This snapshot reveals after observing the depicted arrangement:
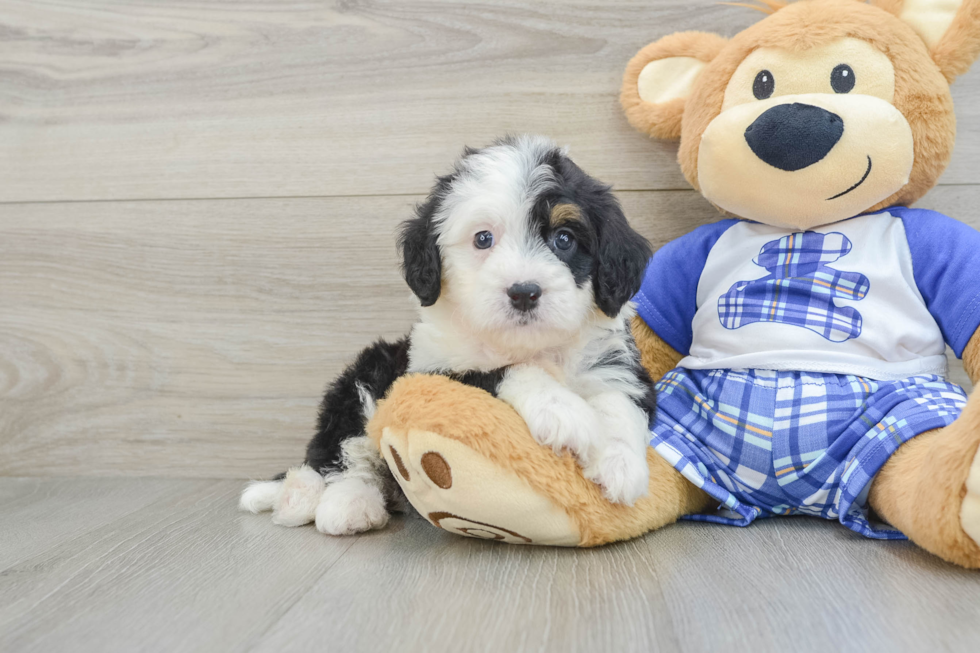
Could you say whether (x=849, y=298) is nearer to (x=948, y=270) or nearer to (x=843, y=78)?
(x=948, y=270)

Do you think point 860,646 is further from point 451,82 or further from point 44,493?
point 44,493

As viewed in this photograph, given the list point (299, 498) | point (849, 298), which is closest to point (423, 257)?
point (299, 498)

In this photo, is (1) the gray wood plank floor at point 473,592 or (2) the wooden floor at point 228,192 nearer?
(1) the gray wood plank floor at point 473,592

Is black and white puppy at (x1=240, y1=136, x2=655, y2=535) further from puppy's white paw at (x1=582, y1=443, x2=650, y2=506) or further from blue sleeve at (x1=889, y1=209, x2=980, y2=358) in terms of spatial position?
blue sleeve at (x1=889, y1=209, x2=980, y2=358)

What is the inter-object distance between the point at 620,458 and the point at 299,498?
715 mm

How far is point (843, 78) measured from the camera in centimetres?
142

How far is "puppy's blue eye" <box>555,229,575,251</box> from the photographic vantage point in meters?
1.29

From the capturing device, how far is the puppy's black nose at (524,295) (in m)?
1.19

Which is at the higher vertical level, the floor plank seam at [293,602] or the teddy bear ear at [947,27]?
the teddy bear ear at [947,27]

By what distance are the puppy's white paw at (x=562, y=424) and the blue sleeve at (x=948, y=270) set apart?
29.2 inches

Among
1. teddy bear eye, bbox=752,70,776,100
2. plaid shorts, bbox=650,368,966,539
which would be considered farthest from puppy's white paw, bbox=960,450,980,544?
teddy bear eye, bbox=752,70,776,100

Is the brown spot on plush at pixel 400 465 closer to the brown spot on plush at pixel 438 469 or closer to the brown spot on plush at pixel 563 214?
the brown spot on plush at pixel 438 469

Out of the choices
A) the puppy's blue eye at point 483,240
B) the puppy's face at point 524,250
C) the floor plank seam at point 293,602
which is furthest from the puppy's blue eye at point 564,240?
the floor plank seam at point 293,602

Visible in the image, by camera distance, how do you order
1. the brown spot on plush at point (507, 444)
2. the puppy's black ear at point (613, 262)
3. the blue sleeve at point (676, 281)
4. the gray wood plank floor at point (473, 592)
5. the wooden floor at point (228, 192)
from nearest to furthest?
the gray wood plank floor at point (473, 592) → the brown spot on plush at point (507, 444) → the puppy's black ear at point (613, 262) → the blue sleeve at point (676, 281) → the wooden floor at point (228, 192)
